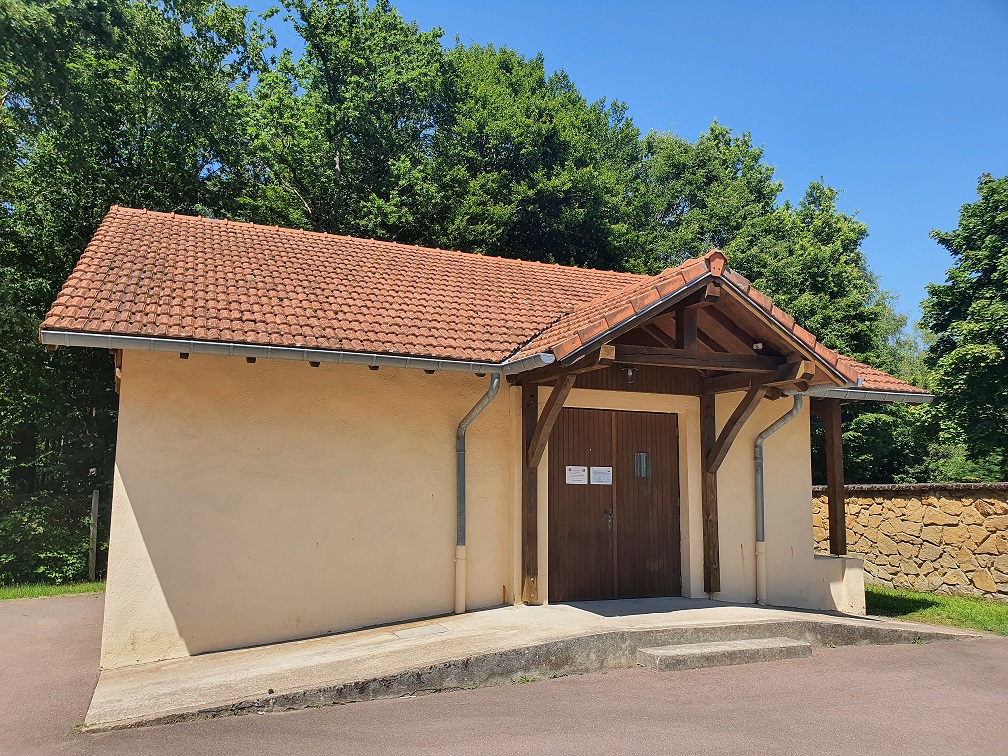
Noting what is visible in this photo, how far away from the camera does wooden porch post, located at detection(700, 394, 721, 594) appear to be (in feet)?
31.4

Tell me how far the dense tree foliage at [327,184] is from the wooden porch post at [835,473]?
28.3 ft

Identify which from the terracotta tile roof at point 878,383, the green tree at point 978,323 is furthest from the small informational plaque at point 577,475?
the green tree at point 978,323

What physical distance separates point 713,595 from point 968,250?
44.5 feet

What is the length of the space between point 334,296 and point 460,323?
4.79 feet

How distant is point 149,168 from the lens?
680 inches

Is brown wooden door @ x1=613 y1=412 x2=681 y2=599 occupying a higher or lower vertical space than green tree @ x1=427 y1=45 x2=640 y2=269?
lower

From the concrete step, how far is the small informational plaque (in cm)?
240

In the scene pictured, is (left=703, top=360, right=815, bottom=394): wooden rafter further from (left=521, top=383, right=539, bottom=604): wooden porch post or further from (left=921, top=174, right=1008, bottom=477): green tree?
(left=921, top=174, right=1008, bottom=477): green tree

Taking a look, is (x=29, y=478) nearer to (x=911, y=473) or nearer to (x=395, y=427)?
(x=395, y=427)

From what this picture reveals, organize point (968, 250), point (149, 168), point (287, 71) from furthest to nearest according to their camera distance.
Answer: point (287, 71) < point (968, 250) < point (149, 168)

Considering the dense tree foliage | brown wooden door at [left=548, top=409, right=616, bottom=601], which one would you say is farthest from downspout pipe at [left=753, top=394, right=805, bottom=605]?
the dense tree foliage

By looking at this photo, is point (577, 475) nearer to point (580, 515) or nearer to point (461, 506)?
point (580, 515)

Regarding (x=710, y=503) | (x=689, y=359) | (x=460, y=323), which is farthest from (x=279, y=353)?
(x=710, y=503)

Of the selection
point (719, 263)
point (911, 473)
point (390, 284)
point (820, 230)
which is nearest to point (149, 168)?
point (390, 284)
